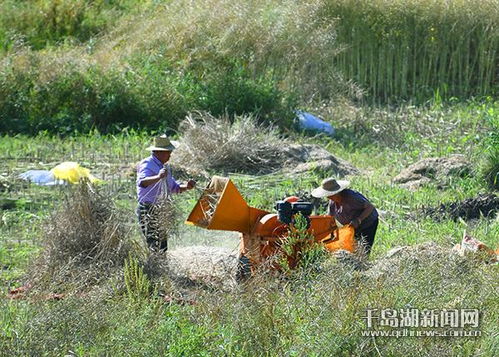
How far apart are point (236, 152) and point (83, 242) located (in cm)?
588

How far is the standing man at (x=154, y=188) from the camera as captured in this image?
1016 centimetres

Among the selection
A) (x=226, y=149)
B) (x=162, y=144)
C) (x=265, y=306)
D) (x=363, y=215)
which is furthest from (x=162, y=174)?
(x=226, y=149)

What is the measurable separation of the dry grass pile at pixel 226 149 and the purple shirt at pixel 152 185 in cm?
427

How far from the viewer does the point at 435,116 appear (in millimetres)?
18703

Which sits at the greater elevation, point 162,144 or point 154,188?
point 162,144

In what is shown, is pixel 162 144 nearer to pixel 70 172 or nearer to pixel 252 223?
pixel 252 223

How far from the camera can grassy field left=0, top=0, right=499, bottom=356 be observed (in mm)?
7754

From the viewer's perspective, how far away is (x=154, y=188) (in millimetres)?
10383

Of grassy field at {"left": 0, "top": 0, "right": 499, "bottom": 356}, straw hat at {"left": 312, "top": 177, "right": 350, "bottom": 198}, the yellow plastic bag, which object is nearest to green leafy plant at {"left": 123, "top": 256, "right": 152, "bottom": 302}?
grassy field at {"left": 0, "top": 0, "right": 499, "bottom": 356}

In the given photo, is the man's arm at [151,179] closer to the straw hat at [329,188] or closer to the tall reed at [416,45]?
the straw hat at [329,188]

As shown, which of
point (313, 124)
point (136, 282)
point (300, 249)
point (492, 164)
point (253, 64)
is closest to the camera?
point (136, 282)

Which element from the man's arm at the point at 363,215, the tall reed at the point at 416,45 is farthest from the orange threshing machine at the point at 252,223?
the tall reed at the point at 416,45

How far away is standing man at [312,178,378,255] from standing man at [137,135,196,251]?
1.31 meters

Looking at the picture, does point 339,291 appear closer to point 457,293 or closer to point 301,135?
point 457,293
